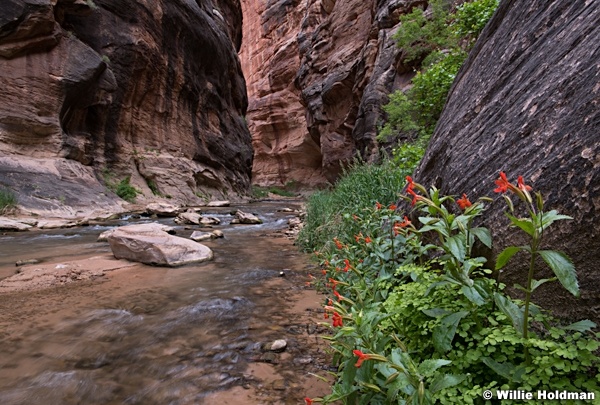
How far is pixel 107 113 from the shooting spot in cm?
1662

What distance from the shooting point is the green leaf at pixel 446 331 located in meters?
1.26

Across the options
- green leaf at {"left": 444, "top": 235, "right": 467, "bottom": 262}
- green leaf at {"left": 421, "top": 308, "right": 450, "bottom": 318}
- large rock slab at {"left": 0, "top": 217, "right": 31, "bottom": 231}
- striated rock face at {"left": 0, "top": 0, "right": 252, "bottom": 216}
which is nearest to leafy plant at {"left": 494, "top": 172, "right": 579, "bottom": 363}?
green leaf at {"left": 444, "top": 235, "right": 467, "bottom": 262}

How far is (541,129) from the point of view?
186 cm

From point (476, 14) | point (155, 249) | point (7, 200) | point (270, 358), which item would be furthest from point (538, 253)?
point (7, 200)

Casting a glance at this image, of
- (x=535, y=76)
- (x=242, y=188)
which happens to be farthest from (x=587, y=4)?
(x=242, y=188)

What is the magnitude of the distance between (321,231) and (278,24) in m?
46.6

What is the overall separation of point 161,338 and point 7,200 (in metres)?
10.6

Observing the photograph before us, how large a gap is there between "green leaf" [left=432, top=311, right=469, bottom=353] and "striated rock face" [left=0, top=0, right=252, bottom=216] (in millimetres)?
13315

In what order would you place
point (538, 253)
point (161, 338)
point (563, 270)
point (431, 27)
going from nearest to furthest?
1. point (563, 270)
2. point (538, 253)
3. point (161, 338)
4. point (431, 27)

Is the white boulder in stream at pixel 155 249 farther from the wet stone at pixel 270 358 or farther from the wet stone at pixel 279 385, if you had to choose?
the wet stone at pixel 279 385

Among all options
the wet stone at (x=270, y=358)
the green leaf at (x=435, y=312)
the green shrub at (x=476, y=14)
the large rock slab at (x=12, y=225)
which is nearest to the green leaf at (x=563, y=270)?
the green leaf at (x=435, y=312)

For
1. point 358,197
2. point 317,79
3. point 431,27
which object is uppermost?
point 317,79

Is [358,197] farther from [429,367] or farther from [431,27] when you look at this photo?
[431,27]

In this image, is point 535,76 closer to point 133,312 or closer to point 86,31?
point 133,312
